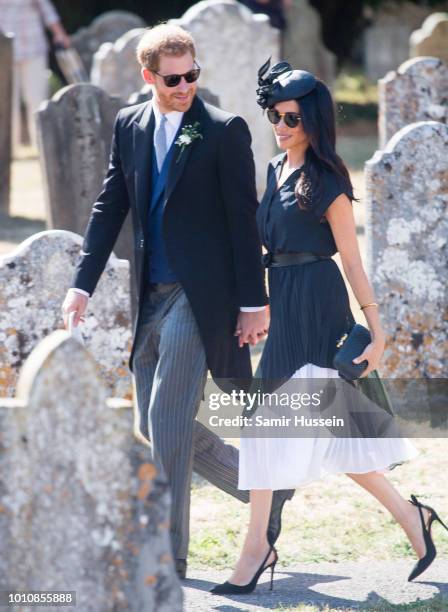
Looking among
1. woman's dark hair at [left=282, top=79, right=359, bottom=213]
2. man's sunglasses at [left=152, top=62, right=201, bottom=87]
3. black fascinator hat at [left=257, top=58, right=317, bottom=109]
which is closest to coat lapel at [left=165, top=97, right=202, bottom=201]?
man's sunglasses at [left=152, top=62, right=201, bottom=87]

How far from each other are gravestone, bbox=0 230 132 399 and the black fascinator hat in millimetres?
1317

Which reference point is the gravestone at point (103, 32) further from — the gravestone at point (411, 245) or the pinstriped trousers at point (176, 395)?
the pinstriped trousers at point (176, 395)

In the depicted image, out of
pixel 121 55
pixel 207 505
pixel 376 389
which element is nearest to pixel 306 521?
pixel 207 505

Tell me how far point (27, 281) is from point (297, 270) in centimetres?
143

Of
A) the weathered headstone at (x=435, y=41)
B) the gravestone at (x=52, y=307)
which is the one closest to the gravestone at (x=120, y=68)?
the weathered headstone at (x=435, y=41)

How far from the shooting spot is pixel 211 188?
177 inches

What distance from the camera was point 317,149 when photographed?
4387 millimetres

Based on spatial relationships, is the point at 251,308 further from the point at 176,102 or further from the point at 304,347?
the point at 176,102

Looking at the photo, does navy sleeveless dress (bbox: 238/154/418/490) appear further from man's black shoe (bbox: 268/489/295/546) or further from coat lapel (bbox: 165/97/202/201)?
coat lapel (bbox: 165/97/202/201)

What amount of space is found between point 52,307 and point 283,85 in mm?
1608

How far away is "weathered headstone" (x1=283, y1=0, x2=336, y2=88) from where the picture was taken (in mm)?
17844

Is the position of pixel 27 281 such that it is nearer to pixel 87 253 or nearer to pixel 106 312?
pixel 106 312

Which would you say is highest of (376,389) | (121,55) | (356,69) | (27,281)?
(356,69)

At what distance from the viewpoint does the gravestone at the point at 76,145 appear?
8.08 meters
